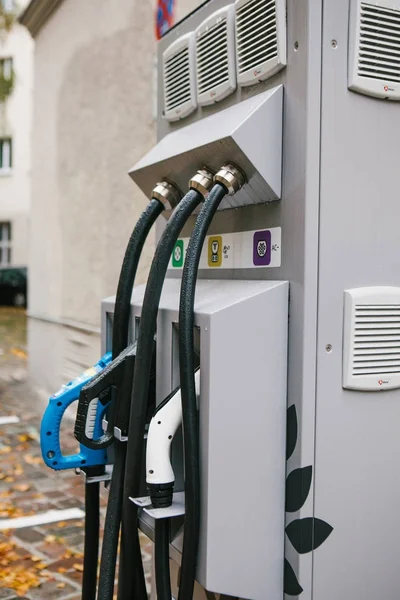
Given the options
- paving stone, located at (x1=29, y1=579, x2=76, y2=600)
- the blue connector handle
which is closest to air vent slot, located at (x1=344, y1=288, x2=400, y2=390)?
the blue connector handle

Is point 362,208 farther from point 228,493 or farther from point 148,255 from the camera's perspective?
point 148,255

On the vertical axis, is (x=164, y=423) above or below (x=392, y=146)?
below

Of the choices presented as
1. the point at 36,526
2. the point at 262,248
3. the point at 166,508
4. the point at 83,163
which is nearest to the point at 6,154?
the point at 83,163

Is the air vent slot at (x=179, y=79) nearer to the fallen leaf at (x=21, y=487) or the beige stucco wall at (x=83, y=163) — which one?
the beige stucco wall at (x=83, y=163)

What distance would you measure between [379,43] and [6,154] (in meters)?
25.4

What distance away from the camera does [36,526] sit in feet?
14.6

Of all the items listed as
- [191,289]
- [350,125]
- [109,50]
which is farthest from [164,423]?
[109,50]

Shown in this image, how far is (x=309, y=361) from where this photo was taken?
1.77m

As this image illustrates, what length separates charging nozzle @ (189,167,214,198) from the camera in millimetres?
1882

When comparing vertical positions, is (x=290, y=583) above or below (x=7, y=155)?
below

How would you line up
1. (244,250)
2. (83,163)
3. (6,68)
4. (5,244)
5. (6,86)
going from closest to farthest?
(244,250) → (83,163) → (6,86) → (6,68) → (5,244)

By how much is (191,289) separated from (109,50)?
5278 mm

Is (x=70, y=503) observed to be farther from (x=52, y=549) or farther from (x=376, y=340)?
(x=376, y=340)

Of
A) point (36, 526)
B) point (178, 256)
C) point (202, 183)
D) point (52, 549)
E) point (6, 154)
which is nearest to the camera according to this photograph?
point (202, 183)
